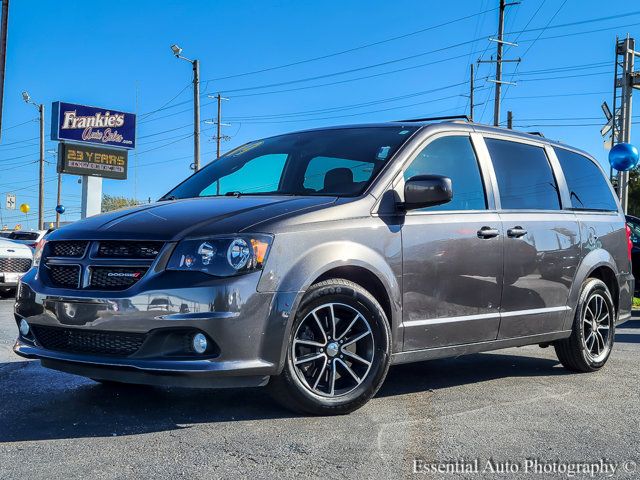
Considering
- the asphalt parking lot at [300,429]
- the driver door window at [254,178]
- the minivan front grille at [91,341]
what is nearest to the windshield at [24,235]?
the asphalt parking lot at [300,429]

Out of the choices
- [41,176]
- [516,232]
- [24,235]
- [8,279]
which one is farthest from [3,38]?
[41,176]

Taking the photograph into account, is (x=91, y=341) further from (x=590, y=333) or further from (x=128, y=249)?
(x=590, y=333)

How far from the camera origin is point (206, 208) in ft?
13.8

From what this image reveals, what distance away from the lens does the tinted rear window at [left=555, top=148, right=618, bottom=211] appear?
608 centimetres

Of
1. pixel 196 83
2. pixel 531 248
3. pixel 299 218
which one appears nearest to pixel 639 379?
pixel 531 248

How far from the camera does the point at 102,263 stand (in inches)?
151

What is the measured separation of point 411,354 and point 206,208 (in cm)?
156

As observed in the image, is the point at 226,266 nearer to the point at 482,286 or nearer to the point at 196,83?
the point at 482,286

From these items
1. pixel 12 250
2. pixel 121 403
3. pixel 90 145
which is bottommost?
pixel 121 403

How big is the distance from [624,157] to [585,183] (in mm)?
9551

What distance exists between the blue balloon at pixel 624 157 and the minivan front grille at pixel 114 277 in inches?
526

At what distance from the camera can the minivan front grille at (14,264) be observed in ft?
42.8

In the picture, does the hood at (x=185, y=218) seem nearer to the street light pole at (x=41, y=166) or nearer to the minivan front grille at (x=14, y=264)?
the minivan front grille at (x=14, y=264)

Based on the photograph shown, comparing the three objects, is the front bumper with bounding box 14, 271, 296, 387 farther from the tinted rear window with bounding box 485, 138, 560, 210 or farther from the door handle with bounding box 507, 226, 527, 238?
the tinted rear window with bounding box 485, 138, 560, 210
